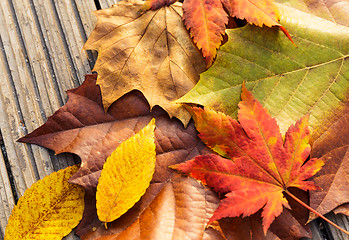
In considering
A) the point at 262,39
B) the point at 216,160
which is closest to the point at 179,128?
the point at 216,160

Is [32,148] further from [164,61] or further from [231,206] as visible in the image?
[231,206]

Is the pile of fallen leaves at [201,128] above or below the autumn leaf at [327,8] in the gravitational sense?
below

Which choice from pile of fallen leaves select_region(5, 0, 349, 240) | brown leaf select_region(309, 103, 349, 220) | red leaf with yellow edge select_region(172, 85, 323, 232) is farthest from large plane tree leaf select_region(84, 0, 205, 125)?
brown leaf select_region(309, 103, 349, 220)

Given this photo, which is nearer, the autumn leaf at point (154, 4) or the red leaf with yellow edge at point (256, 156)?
the red leaf with yellow edge at point (256, 156)

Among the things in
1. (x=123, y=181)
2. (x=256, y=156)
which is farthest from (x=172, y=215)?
(x=256, y=156)

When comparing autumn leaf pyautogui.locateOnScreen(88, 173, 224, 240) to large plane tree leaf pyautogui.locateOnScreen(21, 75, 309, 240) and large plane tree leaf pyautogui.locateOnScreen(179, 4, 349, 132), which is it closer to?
large plane tree leaf pyautogui.locateOnScreen(21, 75, 309, 240)

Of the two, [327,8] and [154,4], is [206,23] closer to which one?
[154,4]

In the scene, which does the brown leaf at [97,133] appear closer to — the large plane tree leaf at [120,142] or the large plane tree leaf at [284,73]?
the large plane tree leaf at [120,142]

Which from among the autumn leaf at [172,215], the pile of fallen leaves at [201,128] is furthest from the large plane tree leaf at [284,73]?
the autumn leaf at [172,215]
